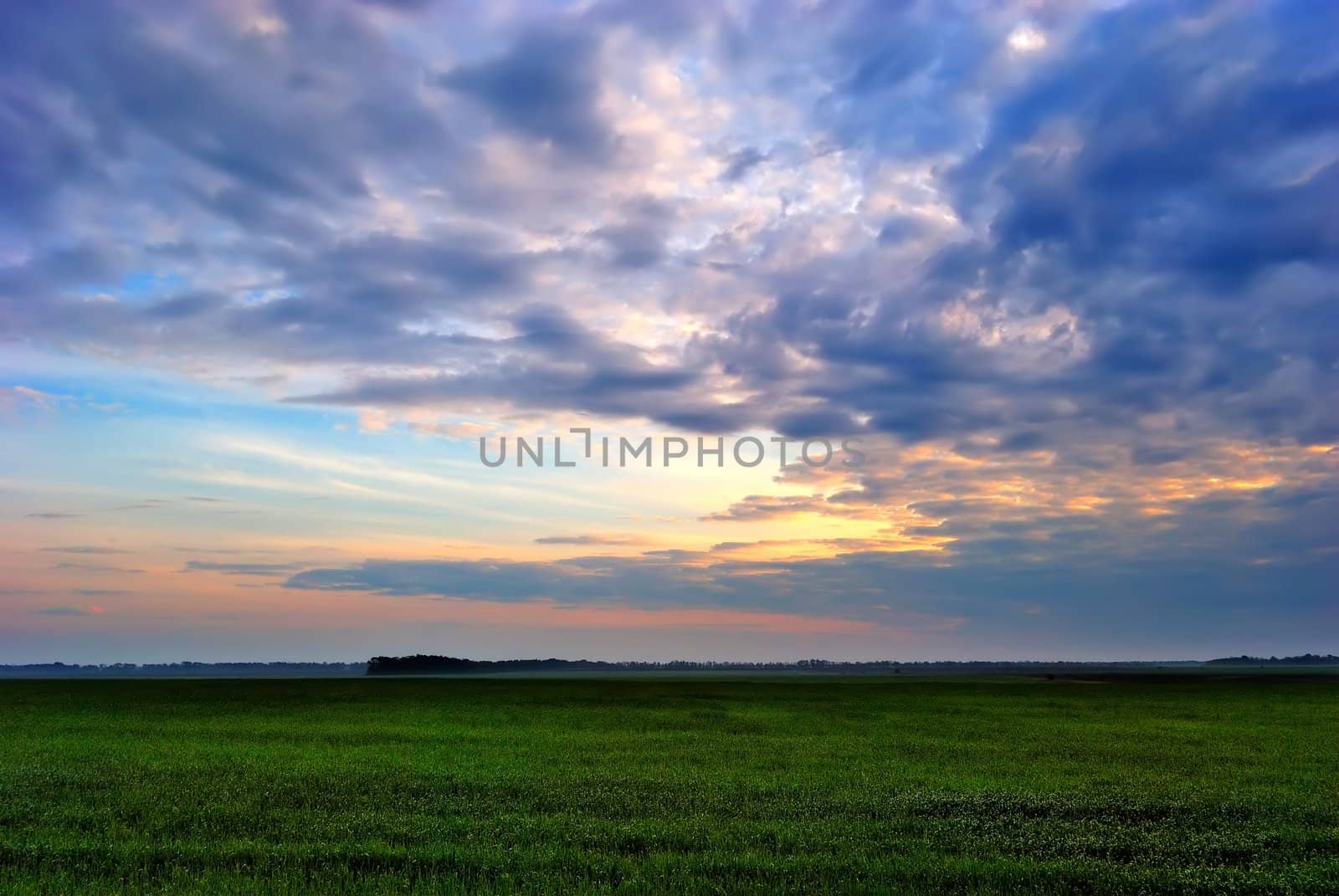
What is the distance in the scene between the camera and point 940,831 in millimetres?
19031

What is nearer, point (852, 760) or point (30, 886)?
point (30, 886)

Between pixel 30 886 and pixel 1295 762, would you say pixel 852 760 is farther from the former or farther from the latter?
pixel 30 886

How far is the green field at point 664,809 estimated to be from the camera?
1548 cm

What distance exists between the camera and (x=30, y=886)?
565 inches

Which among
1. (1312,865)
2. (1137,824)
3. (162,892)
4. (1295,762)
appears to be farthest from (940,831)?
(1295,762)

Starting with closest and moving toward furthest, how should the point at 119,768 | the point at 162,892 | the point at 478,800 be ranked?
the point at 162,892, the point at 478,800, the point at 119,768

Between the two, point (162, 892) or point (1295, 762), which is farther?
point (1295, 762)

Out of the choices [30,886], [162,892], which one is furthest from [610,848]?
[30,886]

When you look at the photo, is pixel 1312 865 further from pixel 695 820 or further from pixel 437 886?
pixel 437 886

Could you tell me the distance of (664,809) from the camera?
21.0 meters

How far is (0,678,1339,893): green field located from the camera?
15484mm

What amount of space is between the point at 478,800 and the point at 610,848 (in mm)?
6293

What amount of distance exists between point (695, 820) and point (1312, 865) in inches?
469

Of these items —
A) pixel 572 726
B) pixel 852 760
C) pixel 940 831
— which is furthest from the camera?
pixel 572 726
